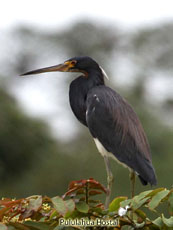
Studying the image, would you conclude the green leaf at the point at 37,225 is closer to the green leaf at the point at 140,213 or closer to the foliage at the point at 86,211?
the foliage at the point at 86,211

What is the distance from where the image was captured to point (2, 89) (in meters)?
17.4

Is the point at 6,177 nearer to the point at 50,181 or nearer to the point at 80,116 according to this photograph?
the point at 50,181

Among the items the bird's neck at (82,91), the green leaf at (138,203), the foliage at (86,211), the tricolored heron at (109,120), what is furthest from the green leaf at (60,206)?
the bird's neck at (82,91)

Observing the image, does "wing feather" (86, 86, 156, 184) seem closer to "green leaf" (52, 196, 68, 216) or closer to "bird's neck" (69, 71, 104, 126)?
"bird's neck" (69, 71, 104, 126)

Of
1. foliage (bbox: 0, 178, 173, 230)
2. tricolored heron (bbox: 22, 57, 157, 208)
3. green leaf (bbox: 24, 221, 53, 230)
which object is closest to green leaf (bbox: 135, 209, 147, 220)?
foliage (bbox: 0, 178, 173, 230)

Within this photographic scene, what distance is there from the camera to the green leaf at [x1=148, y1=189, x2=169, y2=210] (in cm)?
242

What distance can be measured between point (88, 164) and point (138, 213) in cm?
1380

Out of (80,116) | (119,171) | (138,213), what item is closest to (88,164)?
(119,171)

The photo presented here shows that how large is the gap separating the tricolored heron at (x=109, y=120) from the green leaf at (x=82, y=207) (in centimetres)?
129

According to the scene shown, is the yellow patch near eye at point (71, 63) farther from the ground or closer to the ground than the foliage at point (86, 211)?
farther from the ground

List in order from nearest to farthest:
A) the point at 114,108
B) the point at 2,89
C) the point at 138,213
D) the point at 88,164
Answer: the point at 138,213, the point at 114,108, the point at 88,164, the point at 2,89

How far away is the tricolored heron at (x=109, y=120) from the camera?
3900 millimetres

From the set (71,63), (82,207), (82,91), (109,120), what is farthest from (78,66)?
(82,207)

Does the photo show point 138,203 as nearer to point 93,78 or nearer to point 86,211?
point 86,211
